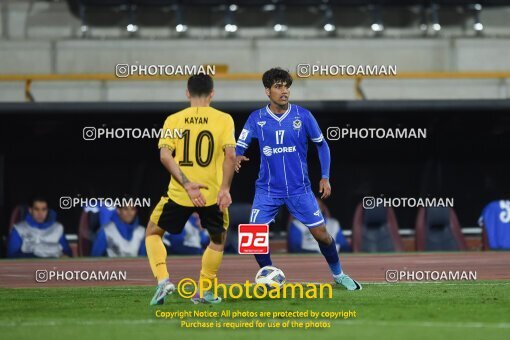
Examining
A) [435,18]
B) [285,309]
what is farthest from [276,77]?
[435,18]

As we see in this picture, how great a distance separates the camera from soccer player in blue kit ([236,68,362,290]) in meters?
10.3

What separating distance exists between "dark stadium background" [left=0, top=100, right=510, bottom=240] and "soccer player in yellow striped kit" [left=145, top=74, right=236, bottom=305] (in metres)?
8.33

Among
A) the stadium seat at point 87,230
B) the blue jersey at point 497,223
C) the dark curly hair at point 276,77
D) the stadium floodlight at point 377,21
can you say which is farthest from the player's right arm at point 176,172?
the stadium floodlight at point 377,21

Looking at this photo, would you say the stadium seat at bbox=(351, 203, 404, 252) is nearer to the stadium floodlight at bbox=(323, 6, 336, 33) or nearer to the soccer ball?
the stadium floodlight at bbox=(323, 6, 336, 33)

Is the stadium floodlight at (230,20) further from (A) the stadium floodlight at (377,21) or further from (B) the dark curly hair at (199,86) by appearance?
(B) the dark curly hair at (199,86)

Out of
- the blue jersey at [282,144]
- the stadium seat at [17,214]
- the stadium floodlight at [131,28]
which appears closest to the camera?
the blue jersey at [282,144]

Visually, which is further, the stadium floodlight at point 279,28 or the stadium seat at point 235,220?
the stadium floodlight at point 279,28

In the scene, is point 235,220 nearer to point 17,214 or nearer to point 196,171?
point 17,214

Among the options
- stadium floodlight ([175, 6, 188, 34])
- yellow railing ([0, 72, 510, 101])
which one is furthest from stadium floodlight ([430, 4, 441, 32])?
stadium floodlight ([175, 6, 188, 34])

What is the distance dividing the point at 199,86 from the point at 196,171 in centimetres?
63

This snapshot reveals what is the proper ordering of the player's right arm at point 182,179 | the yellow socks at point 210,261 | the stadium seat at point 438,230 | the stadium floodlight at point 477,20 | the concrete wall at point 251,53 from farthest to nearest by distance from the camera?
the stadium floodlight at point 477,20, the concrete wall at point 251,53, the stadium seat at point 438,230, the yellow socks at point 210,261, the player's right arm at point 182,179

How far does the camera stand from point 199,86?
28.7 ft

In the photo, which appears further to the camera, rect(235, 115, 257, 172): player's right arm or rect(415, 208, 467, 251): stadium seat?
rect(415, 208, 467, 251): stadium seat

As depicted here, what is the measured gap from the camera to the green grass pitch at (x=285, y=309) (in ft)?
24.1
